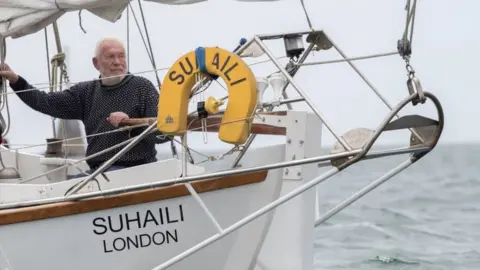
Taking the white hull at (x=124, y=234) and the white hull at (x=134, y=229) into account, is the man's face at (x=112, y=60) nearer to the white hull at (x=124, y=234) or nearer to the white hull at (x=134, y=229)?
the white hull at (x=134, y=229)

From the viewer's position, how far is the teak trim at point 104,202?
26.8 feet

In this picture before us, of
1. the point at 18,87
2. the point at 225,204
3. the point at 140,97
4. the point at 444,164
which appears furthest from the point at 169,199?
the point at 444,164

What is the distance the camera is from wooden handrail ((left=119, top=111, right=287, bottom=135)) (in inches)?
328

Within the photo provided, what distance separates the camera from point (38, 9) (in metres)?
8.77

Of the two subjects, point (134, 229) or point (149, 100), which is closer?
point (134, 229)

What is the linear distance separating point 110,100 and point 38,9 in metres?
0.80

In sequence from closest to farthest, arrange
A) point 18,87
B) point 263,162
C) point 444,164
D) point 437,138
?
point 437,138
point 263,162
point 18,87
point 444,164

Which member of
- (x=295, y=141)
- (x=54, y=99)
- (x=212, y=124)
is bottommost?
(x=295, y=141)

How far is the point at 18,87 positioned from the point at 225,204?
1.89 m

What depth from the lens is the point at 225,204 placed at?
8.40 metres

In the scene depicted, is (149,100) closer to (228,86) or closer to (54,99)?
(54,99)

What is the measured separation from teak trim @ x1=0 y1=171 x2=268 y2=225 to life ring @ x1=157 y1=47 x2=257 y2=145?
0.43 meters

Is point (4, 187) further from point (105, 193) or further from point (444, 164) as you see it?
point (444, 164)

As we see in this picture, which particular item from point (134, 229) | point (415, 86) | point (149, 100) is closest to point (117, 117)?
point (149, 100)
